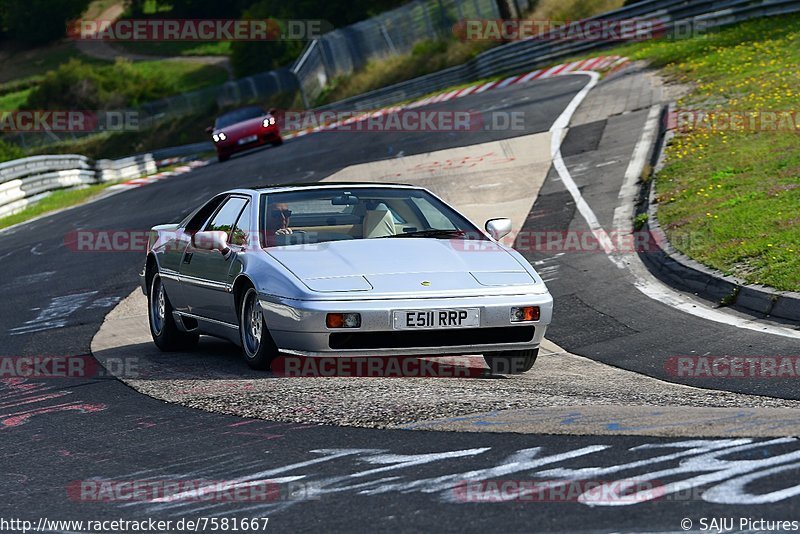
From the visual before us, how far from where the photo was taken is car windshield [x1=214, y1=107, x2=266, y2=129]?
3616 centimetres

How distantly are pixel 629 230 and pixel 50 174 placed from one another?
880 inches

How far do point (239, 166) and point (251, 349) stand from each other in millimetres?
22621

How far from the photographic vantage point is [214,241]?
9.12 metres

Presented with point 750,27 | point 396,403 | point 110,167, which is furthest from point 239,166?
point 396,403

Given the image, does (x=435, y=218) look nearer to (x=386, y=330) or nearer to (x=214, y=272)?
(x=214, y=272)

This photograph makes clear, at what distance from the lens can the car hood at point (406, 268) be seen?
798 cm

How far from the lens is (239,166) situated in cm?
3089

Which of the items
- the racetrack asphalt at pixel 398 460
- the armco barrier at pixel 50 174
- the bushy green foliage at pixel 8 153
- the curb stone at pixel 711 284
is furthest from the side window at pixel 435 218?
the bushy green foliage at pixel 8 153

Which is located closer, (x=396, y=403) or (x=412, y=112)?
(x=396, y=403)

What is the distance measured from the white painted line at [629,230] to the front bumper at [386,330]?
7.76ft

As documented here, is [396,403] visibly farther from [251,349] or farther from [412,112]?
[412,112]

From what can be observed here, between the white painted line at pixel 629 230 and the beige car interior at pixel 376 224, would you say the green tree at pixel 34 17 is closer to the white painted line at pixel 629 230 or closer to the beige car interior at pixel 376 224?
the white painted line at pixel 629 230

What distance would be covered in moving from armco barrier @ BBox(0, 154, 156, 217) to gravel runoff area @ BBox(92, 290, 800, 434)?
22.3 metres

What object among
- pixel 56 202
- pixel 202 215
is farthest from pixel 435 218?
Result: pixel 56 202
